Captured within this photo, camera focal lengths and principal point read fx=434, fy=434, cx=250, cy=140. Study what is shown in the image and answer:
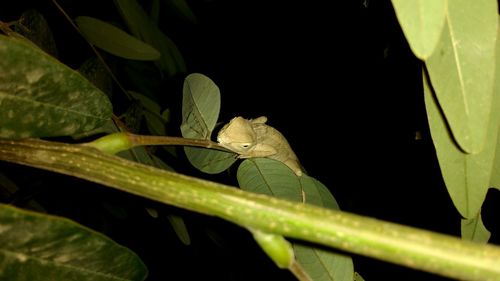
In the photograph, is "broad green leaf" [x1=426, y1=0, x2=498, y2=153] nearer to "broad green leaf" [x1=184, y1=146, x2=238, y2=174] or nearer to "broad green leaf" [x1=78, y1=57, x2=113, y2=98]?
"broad green leaf" [x1=184, y1=146, x2=238, y2=174]

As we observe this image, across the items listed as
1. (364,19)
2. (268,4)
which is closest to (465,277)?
(364,19)

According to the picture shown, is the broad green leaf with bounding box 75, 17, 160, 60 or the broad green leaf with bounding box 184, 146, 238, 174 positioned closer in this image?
the broad green leaf with bounding box 184, 146, 238, 174

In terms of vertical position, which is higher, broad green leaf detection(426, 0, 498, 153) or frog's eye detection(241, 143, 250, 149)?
broad green leaf detection(426, 0, 498, 153)

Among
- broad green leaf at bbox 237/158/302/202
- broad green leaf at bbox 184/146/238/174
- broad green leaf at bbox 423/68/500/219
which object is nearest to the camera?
broad green leaf at bbox 423/68/500/219

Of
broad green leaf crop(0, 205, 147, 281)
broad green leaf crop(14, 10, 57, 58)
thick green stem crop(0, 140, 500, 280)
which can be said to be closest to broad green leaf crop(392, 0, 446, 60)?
thick green stem crop(0, 140, 500, 280)

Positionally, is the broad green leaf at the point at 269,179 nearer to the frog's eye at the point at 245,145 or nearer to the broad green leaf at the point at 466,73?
the broad green leaf at the point at 466,73

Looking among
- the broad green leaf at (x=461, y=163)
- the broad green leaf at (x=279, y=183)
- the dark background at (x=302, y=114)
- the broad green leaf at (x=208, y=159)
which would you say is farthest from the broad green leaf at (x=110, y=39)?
the broad green leaf at (x=461, y=163)

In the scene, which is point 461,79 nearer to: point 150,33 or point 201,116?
point 201,116
